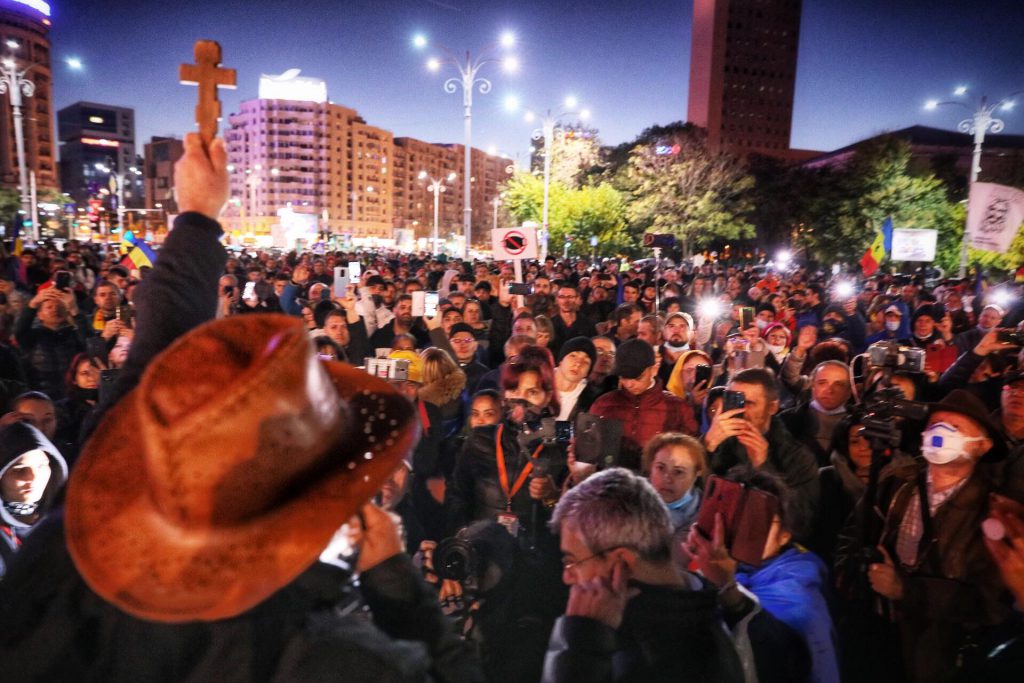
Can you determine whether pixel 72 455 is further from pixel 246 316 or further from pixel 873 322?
pixel 873 322

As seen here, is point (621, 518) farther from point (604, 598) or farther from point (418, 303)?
point (418, 303)

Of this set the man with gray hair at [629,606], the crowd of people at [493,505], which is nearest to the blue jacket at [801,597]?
the crowd of people at [493,505]

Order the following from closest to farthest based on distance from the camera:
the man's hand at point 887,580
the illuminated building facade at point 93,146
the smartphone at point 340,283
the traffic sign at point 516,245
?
the man's hand at point 887,580
the smartphone at point 340,283
the traffic sign at point 516,245
the illuminated building facade at point 93,146

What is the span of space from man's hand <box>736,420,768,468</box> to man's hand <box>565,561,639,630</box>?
1991 millimetres

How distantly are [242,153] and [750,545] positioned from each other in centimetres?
17334

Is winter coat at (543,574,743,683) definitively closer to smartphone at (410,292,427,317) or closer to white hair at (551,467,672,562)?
white hair at (551,467,672,562)

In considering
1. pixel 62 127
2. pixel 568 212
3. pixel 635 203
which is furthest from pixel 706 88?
pixel 62 127

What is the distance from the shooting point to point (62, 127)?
158 meters

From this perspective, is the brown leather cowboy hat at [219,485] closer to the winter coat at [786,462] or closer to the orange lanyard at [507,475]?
the orange lanyard at [507,475]

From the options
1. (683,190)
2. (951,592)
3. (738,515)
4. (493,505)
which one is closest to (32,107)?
(683,190)

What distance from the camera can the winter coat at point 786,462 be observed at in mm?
3822

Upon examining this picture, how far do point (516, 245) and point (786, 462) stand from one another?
22.7 ft

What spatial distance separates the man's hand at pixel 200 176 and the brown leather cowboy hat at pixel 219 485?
85cm

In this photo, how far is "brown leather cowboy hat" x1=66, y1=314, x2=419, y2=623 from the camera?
1.04 meters
